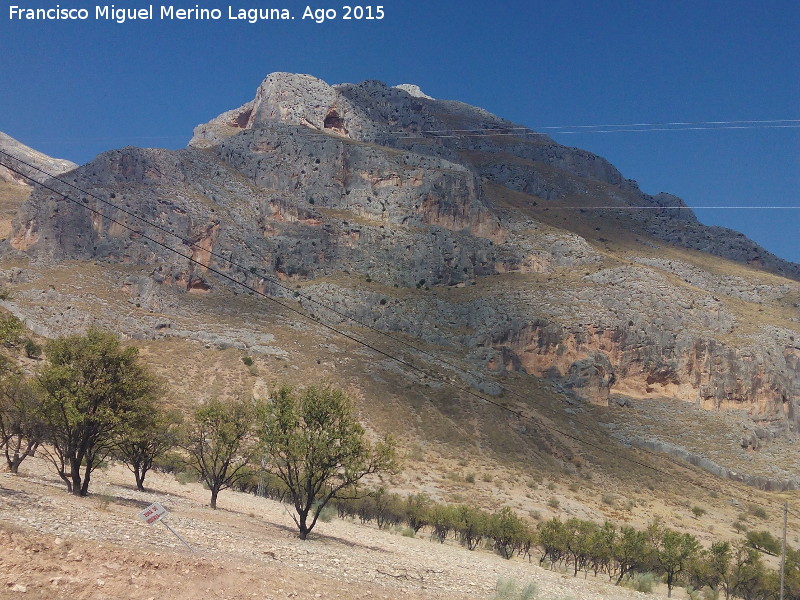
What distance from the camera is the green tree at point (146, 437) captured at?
23.8 metres

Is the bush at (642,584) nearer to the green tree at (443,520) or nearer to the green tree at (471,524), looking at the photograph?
the green tree at (471,524)

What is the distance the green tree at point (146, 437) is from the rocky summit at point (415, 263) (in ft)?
102

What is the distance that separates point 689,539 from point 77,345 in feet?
107

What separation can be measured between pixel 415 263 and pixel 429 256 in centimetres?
259

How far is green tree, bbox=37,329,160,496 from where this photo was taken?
21562mm

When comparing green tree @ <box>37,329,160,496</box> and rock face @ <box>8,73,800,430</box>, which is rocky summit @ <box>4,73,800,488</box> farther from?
green tree @ <box>37,329,160,496</box>

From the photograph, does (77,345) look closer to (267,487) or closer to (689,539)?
(267,487)

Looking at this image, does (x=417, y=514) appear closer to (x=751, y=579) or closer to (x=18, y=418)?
(x=751, y=579)

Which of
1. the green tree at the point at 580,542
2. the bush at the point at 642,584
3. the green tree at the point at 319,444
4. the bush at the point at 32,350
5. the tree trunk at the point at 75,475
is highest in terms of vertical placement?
the bush at the point at 32,350

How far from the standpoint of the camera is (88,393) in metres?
21.8

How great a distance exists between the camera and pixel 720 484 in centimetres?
5938

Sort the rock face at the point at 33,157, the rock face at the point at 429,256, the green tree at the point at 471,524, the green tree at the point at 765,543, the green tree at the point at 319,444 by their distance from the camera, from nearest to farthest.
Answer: the green tree at the point at 319,444
the green tree at the point at 471,524
the green tree at the point at 765,543
the rock face at the point at 429,256
the rock face at the point at 33,157

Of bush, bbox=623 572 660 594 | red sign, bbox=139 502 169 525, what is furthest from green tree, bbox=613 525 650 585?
red sign, bbox=139 502 169 525

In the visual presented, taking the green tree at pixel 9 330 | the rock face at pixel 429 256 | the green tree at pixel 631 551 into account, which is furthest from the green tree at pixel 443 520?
the rock face at pixel 429 256
